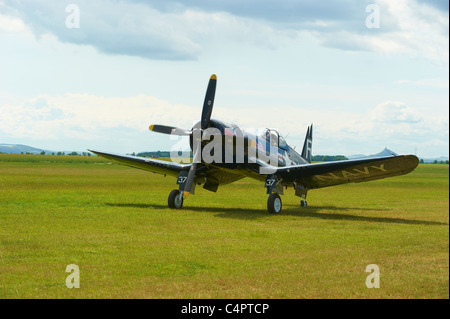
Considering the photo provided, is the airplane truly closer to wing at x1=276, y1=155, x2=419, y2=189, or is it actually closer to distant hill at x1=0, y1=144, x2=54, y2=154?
wing at x1=276, y1=155, x2=419, y2=189

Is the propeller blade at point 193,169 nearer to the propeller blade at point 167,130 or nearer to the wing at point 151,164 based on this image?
the propeller blade at point 167,130

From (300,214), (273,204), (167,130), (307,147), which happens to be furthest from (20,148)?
(307,147)

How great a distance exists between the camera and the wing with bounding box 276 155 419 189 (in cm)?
1554

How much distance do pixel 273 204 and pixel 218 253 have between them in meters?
7.78

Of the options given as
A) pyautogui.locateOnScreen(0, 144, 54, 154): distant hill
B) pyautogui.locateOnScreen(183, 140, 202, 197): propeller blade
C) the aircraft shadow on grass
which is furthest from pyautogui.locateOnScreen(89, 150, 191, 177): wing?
pyautogui.locateOnScreen(0, 144, 54, 154): distant hill

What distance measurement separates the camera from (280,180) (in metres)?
18.8

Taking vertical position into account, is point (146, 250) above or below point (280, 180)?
below

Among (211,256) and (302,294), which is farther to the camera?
(211,256)

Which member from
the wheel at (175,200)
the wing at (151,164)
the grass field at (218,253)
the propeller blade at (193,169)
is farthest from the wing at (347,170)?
the wing at (151,164)

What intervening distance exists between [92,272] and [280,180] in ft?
37.3

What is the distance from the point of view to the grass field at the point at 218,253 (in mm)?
7348

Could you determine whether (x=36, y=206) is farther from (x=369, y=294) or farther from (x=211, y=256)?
(x=369, y=294)
